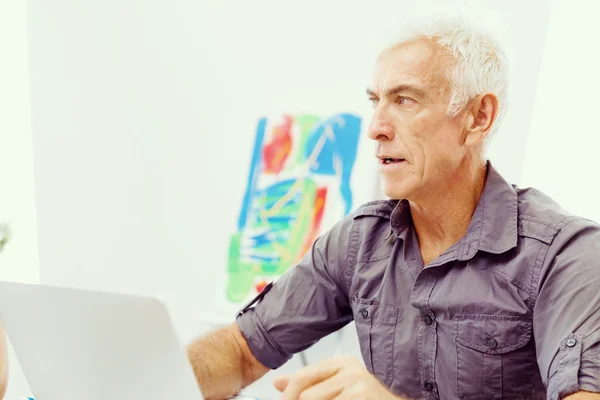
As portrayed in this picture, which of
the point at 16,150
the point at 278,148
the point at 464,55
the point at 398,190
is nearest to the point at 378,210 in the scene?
the point at 398,190

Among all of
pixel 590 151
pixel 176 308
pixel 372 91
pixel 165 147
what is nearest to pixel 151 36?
pixel 165 147

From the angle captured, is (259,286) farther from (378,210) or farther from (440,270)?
(440,270)

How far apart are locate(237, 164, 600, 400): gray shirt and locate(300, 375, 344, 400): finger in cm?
38

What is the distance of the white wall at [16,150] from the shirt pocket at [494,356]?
1.63m

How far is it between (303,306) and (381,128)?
1.40 ft

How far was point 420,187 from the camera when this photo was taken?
1.18 meters

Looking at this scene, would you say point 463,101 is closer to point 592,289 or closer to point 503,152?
point 592,289

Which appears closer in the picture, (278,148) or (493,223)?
(493,223)

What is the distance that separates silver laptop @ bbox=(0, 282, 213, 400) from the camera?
70 centimetres

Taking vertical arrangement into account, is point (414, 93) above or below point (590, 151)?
above

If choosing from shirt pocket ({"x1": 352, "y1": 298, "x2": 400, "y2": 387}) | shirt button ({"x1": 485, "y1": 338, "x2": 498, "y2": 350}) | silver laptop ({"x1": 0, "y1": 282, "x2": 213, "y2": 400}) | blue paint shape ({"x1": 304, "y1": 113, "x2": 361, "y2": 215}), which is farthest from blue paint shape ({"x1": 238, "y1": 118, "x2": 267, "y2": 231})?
silver laptop ({"x1": 0, "y1": 282, "x2": 213, "y2": 400})

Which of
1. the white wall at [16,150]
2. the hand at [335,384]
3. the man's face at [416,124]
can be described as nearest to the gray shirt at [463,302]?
the man's face at [416,124]

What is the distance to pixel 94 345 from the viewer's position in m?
0.76

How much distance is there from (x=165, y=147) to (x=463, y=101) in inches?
47.6
